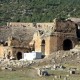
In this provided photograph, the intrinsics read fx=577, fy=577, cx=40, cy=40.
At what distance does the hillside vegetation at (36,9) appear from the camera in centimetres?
11669

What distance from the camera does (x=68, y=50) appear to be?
64625mm

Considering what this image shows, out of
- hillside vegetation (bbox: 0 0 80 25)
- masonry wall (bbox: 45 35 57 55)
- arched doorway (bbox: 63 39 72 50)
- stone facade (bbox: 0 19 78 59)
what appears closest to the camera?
masonry wall (bbox: 45 35 57 55)

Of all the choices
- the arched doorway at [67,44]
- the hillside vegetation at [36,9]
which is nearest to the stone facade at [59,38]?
the arched doorway at [67,44]

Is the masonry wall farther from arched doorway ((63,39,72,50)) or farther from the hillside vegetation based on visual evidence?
the hillside vegetation

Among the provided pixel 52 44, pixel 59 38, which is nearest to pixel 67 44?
pixel 59 38

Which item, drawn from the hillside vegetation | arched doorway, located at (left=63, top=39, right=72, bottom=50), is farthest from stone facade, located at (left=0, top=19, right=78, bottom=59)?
the hillside vegetation

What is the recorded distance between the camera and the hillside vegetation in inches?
4594

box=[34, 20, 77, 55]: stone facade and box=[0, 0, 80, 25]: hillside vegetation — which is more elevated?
box=[0, 0, 80, 25]: hillside vegetation

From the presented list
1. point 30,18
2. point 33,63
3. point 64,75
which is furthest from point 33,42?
point 30,18

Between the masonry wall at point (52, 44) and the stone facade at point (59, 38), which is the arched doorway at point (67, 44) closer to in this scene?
the stone facade at point (59, 38)

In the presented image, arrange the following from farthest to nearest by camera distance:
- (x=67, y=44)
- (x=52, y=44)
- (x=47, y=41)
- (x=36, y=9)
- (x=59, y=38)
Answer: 1. (x=36, y=9)
2. (x=67, y=44)
3. (x=47, y=41)
4. (x=59, y=38)
5. (x=52, y=44)

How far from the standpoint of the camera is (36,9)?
5143 inches

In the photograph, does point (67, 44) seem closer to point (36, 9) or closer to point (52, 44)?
point (52, 44)

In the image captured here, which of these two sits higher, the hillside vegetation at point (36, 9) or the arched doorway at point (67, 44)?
the hillside vegetation at point (36, 9)
